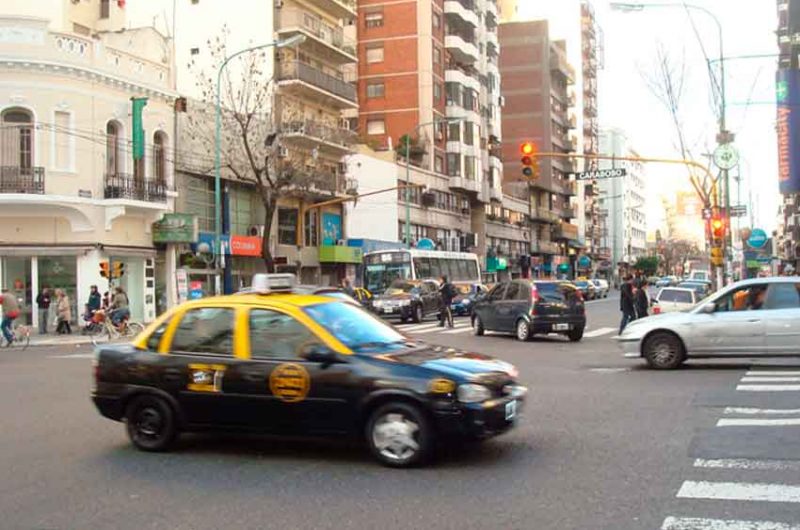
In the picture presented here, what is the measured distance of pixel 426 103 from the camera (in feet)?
205

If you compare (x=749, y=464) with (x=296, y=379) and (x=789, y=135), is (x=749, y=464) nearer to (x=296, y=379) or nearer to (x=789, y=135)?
(x=296, y=379)

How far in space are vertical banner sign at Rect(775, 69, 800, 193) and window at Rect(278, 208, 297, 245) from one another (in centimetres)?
2618

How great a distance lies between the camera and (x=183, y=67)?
4719cm

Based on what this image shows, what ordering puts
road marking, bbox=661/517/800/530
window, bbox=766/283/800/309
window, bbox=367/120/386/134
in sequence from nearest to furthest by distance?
road marking, bbox=661/517/800/530 < window, bbox=766/283/800/309 < window, bbox=367/120/386/134

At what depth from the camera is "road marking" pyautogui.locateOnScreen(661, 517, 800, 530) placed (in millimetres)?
5469

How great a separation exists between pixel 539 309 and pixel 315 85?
29.4 m

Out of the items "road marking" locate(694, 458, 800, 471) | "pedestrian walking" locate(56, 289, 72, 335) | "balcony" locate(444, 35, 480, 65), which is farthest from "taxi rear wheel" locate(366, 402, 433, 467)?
"balcony" locate(444, 35, 480, 65)

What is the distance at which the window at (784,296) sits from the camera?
14164 millimetres

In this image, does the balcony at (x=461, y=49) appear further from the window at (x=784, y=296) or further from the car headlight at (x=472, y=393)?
the car headlight at (x=472, y=393)

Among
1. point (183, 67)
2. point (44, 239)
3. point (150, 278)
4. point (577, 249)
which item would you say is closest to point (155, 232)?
point (150, 278)

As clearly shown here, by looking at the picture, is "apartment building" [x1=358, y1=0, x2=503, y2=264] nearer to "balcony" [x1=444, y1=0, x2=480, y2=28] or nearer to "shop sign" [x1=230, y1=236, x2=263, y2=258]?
"balcony" [x1=444, y1=0, x2=480, y2=28]

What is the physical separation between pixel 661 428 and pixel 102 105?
1127 inches

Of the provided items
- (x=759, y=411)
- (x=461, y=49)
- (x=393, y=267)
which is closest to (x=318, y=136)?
(x=393, y=267)

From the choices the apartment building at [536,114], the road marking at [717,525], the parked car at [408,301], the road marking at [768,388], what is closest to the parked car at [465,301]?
the parked car at [408,301]
